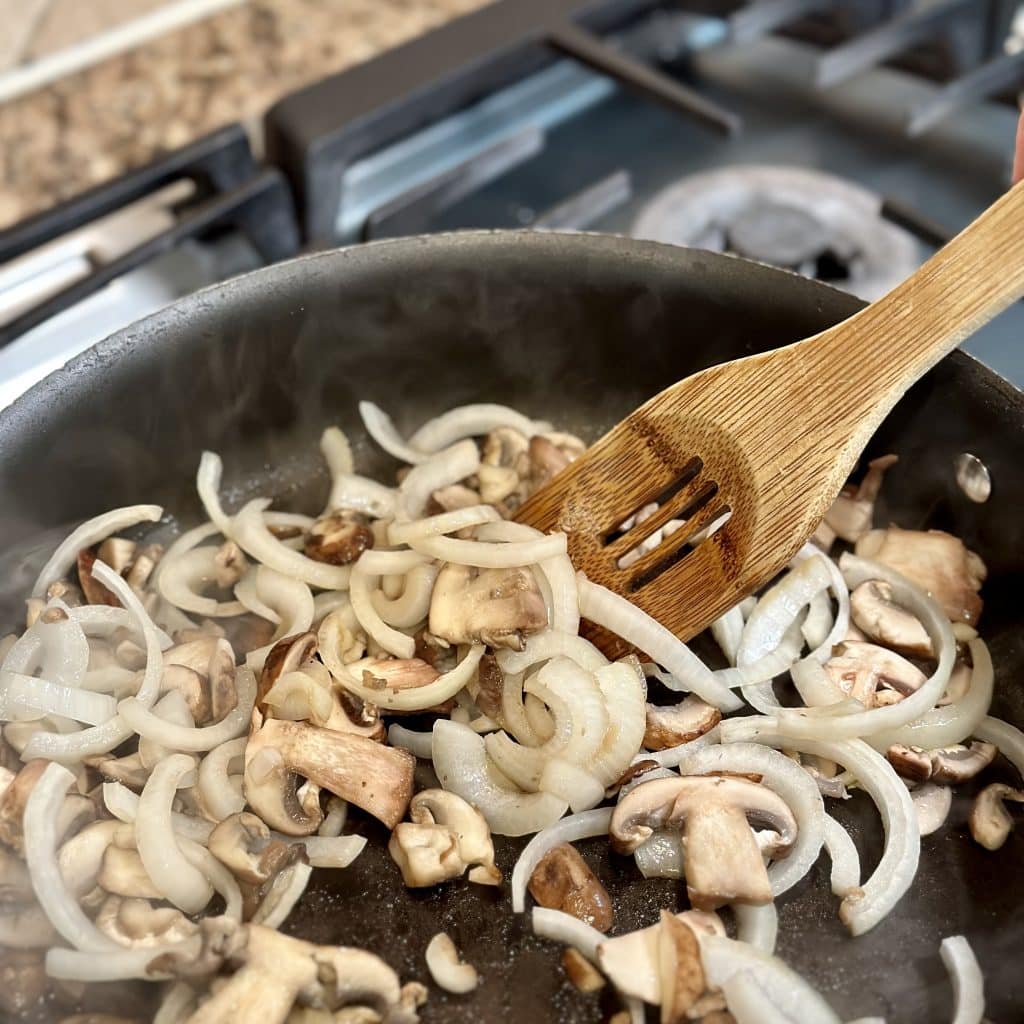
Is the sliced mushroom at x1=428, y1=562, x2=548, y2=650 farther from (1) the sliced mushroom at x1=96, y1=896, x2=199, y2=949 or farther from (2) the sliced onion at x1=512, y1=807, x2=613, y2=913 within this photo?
(1) the sliced mushroom at x1=96, y1=896, x2=199, y2=949

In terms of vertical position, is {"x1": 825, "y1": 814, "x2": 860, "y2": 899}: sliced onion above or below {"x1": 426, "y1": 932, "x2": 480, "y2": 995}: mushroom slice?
below

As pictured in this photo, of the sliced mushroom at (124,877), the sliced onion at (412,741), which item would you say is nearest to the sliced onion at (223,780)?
the sliced mushroom at (124,877)

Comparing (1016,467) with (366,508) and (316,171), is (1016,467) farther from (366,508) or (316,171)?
(316,171)

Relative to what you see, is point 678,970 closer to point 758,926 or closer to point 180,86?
point 758,926

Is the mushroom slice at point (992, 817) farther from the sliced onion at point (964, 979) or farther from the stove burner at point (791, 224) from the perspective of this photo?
the stove burner at point (791, 224)

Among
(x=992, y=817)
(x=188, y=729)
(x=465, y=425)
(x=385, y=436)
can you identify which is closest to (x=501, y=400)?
(x=465, y=425)

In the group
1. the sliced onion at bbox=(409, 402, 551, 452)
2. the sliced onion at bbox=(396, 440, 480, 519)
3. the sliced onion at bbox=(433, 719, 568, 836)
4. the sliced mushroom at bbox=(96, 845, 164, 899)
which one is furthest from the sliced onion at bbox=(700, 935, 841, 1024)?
the sliced onion at bbox=(409, 402, 551, 452)
